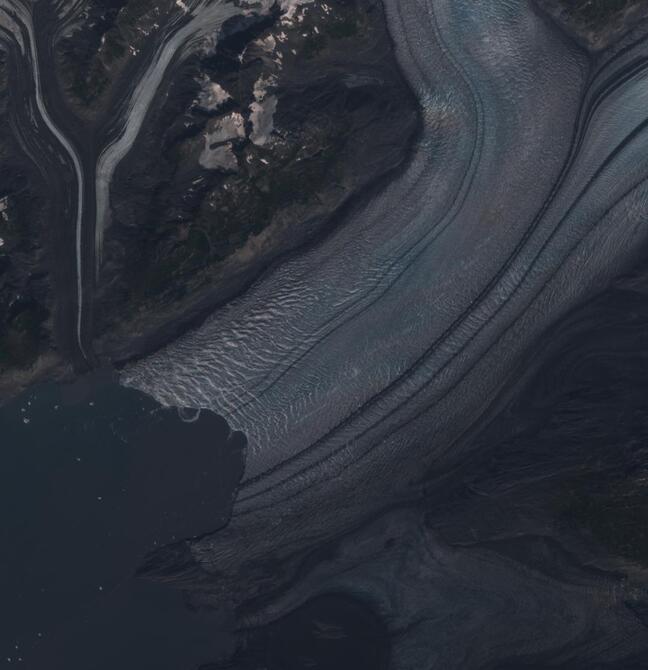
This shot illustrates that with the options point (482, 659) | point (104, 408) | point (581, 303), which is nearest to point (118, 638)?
point (104, 408)

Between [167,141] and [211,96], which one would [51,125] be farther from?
[211,96]

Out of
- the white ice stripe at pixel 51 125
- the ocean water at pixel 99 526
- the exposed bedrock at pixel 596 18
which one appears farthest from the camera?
the exposed bedrock at pixel 596 18

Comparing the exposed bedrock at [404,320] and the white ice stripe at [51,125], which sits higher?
the white ice stripe at [51,125]

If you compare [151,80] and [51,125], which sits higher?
[151,80]

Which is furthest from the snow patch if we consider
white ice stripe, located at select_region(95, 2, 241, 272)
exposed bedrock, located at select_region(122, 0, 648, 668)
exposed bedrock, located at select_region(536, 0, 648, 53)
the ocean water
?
exposed bedrock, located at select_region(536, 0, 648, 53)

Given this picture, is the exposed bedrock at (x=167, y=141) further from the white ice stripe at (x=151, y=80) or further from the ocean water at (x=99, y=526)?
the ocean water at (x=99, y=526)

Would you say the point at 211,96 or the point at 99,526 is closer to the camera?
the point at 211,96

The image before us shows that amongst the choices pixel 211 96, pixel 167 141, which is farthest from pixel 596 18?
pixel 167 141

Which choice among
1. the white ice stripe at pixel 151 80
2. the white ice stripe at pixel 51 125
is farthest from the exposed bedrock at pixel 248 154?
the white ice stripe at pixel 51 125

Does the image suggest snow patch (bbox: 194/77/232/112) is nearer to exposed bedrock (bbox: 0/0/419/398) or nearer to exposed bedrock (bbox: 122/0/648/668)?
exposed bedrock (bbox: 0/0/419/398)
